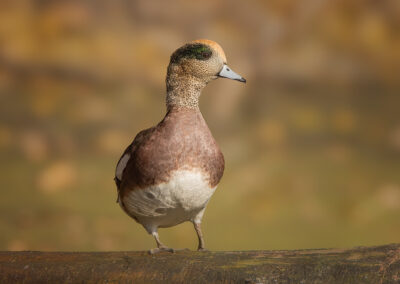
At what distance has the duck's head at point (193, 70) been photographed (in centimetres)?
114

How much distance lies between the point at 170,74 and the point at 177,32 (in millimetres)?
1210

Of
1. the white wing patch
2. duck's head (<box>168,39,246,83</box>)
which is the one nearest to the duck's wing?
the white wing patch

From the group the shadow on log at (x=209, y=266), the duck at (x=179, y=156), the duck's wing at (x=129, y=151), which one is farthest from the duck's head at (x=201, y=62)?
the shadow on log at (x=209, y=266)

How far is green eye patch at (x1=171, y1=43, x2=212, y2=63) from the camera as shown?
3.74 feet

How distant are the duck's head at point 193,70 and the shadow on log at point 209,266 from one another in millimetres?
320

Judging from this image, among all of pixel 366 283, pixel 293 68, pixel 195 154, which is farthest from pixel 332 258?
pixel 293 68

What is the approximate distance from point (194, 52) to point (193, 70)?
36mm

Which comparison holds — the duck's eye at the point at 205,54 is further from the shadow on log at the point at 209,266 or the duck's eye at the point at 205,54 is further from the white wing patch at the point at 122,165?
the shadow on log at the point at 209,266

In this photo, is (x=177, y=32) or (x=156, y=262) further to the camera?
(x=177, y=32)

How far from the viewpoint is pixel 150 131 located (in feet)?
3.83

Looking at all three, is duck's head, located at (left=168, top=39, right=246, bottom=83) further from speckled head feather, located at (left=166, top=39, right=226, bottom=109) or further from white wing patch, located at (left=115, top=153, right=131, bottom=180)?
white wing patch, located at (left=115, top=153, right=131, bottom=180)

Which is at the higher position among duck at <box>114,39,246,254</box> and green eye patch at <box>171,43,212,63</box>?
green eye patch at <box>171,43,212,63</box>

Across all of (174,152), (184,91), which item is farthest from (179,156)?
(184,91)

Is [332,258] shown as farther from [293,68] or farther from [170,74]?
[293,68]
